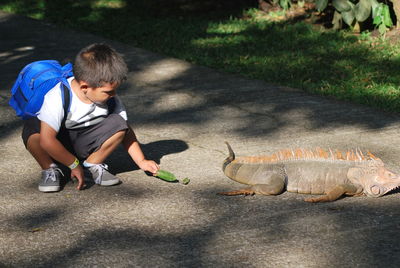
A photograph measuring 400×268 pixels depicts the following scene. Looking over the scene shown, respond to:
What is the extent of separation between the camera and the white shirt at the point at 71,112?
4.11m

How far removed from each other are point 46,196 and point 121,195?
1.53ft

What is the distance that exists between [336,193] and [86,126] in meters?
1.62

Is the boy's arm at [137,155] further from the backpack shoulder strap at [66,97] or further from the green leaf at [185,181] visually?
the backpack shoulder strap at [66,97]

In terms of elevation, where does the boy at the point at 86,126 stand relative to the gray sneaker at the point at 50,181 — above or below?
above

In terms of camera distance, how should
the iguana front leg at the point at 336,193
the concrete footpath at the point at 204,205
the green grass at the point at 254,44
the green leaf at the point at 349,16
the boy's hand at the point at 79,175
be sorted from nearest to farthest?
the concrete footpath at the point at 204,205, the iguana front leg at the point at 336,193, the boy's hand at the point at 79,175, the green grass at the point at 254,44, the green leaf at the point at 349,16

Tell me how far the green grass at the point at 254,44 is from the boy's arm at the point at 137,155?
2.52m

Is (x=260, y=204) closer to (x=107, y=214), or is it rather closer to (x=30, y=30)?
(x=107, y=214)

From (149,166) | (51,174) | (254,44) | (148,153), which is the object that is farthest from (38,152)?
(254,44)

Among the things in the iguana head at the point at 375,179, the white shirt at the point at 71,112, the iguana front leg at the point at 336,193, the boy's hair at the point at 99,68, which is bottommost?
the iguana front leg at the point at 336,193

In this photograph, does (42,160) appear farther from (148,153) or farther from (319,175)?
(319,175)

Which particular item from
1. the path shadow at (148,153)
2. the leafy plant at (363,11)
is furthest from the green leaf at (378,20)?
the path shadow at (148,153)

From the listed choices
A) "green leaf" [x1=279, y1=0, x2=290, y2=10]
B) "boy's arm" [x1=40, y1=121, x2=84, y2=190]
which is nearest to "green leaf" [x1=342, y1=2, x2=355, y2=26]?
"green leaf" [x1=279, y1=0, x2=290, y2=10]

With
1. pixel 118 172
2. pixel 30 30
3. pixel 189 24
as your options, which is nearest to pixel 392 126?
pixel 118 172

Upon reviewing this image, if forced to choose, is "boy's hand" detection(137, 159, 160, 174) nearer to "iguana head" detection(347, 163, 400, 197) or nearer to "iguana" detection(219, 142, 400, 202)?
"iguana" detection(219, 142, 400, 202)
